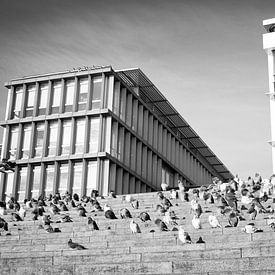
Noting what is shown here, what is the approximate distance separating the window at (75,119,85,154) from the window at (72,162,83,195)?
37.9 inches

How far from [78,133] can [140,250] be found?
1059 inches

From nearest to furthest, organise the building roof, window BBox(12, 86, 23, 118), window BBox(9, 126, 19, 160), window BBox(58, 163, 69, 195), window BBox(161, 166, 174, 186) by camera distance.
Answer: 1. window BBox(58, 163, 69, 195)
2. window BBox(9, 126, 19, 160)
3. window BBox(12, 86, 23, 118)
4. the building roof
5. window BBox(161, 166, 174, 186)

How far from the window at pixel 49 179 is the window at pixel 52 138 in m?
0.98

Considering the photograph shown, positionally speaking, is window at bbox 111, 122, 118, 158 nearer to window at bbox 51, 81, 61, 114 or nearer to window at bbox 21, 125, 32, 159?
window at bbox 51, 81, 61, 114

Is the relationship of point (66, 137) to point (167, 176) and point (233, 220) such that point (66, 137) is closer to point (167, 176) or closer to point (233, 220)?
point (167, 176)

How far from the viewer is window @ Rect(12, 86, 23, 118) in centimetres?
4316

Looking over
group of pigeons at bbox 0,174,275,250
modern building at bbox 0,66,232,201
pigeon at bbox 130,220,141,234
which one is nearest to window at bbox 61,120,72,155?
modern building at bbox 0,66,232,201

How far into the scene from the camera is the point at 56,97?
4231 centimetres

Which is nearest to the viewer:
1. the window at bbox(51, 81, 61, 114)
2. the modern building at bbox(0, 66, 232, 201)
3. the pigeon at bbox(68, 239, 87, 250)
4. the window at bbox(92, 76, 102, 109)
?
the pigeon at bbox(68, 239, 87, 250)

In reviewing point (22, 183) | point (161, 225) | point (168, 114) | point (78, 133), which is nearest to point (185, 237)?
point (161, 225)

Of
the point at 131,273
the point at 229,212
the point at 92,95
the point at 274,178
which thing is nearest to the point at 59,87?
the point at 92,95

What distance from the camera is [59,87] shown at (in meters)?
42.2

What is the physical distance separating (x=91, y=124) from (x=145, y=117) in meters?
7.28

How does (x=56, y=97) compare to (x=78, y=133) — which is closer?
(x=78, y=133)
